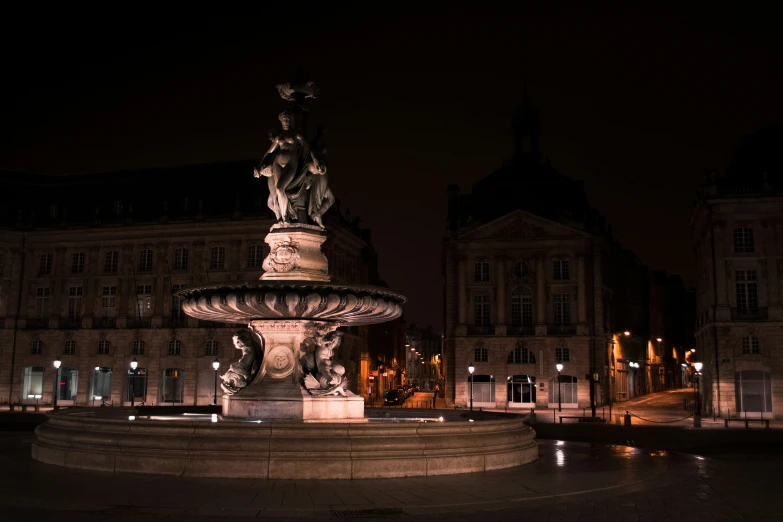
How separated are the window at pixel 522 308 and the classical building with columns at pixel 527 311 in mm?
71

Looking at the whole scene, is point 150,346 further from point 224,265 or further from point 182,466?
point 182,466

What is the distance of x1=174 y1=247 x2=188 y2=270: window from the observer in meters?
62.4

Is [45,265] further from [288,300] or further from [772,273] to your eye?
[288,300]

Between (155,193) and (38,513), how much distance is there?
→ 5963 cm

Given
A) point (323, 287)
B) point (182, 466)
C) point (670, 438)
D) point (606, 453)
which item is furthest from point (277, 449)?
point (670, 438)

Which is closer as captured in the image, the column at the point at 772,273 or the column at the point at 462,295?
the column at the point at 772,273

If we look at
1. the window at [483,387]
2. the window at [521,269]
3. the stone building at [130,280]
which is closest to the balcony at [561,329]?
the window at [521,269]

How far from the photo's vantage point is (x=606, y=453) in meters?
17.4

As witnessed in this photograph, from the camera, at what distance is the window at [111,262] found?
6388 centimetres

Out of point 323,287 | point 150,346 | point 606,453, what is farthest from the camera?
point 150,346

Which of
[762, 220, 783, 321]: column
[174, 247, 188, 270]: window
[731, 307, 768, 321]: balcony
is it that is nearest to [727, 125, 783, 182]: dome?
[762, 220, 783, 321]: column

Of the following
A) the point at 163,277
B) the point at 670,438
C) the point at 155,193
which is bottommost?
the point at 670,438

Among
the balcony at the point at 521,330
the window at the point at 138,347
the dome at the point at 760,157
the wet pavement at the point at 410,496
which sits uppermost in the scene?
the dome at the point at 760,157

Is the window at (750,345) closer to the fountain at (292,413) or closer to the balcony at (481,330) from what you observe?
the balcony at (481,330)
